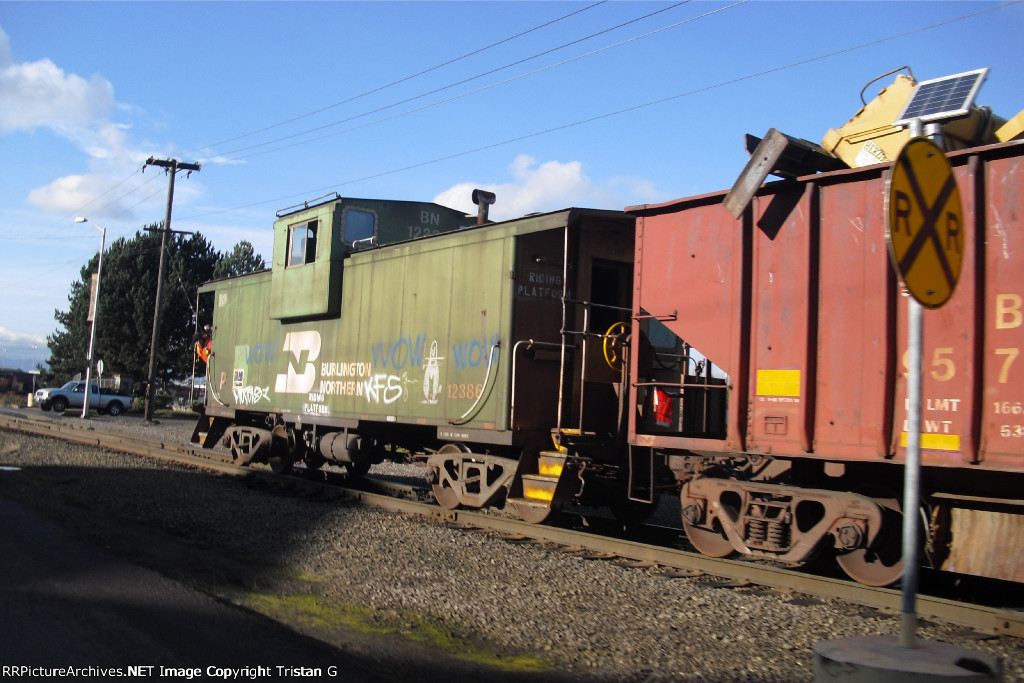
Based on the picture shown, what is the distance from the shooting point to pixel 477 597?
582 cm

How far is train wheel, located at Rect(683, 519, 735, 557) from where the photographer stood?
7.12m

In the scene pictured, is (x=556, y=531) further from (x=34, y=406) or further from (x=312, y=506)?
(x=34, y=406)

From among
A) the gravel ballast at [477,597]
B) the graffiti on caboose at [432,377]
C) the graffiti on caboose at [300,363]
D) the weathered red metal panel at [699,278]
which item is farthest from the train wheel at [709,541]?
the graffiti on caboose at [300,363]

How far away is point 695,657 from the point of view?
4633mm

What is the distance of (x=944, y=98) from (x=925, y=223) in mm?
1501

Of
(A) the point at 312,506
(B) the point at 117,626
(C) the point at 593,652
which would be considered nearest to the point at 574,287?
(A) the point at 312,506

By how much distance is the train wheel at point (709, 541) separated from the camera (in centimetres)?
712

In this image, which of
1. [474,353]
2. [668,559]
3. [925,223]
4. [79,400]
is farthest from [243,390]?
[79,400]

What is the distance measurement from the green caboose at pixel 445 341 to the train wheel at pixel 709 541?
155 cm

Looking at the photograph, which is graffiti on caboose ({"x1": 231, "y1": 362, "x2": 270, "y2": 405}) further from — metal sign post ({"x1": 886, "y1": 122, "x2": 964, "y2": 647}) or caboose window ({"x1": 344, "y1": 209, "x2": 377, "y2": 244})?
metal sign post ({"x1": 886, "y1": 122, "x2": 964, "y2": 647})

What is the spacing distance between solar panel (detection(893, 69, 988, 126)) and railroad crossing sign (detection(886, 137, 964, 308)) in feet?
1.81

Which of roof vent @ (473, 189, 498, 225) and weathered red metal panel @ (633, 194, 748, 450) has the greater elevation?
roof vent @ (473, 189, 498, 225)

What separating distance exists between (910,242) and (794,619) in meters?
3.14

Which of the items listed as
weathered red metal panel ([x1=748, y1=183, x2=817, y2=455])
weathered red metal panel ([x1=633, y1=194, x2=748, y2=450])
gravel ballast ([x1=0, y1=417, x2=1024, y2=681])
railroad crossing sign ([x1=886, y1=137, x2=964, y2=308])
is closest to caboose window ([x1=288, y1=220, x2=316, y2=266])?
gravel ballast ([x1=0, y1=417, x2=1024, y2=681])
